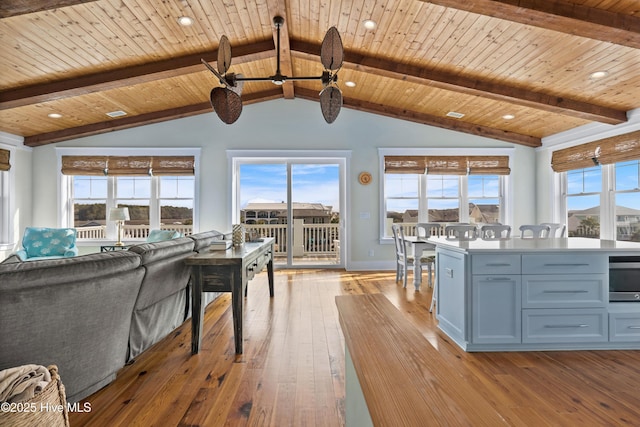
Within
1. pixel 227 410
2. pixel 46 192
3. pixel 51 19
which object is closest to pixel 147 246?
pixel 227 410

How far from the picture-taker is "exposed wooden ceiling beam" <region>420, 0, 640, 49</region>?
2824mm

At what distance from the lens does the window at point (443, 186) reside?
21.2 feet

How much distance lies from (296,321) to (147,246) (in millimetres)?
1653

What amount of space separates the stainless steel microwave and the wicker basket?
3.55 meters

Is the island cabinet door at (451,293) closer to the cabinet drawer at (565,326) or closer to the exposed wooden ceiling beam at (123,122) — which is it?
the cabinet drawer at (565,326)

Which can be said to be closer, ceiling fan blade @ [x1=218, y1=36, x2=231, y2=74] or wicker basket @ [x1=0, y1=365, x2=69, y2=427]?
wicker basket @ [x1=0, y1=365, x2=69, y2=427]

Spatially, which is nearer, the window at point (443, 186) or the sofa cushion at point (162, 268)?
the sofa cushion at point (162, 268)

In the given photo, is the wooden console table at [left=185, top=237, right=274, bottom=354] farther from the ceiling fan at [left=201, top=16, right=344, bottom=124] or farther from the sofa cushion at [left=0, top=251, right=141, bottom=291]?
the ceiling fan at [left=201, top=16, right=344, bottom=124]

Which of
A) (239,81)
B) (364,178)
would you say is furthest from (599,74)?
(239,81)

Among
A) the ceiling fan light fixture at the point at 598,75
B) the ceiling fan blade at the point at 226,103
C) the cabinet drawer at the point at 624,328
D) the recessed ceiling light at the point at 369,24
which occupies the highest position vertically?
the recessed ceiling light at the point at 369,24

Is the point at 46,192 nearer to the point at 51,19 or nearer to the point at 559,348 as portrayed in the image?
the point at 51,19

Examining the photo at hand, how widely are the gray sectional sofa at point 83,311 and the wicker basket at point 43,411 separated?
0.38 meters

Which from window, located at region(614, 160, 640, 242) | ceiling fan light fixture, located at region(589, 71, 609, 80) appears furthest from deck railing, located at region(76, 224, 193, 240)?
window, located at region(614, 160, 640, 242)

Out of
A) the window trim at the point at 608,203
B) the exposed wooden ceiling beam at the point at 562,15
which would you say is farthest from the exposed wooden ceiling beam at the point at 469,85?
the exposed wooden ceiling beam at the point at 562,15
